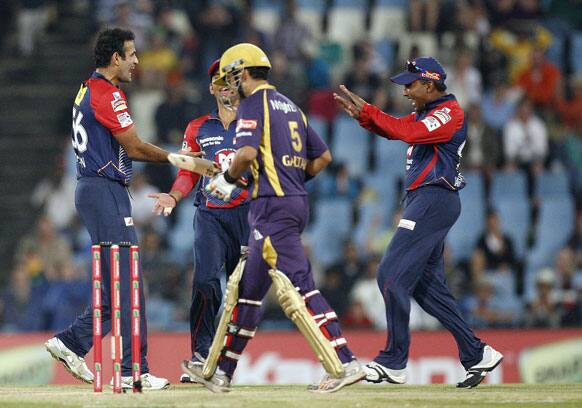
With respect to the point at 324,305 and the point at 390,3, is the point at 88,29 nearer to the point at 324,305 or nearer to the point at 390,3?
the point at 390,3

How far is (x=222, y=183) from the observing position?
8.52 m

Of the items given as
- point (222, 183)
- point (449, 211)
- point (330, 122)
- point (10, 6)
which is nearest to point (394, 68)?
point (330, 122)

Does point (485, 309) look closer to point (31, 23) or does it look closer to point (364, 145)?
point (364, 145)

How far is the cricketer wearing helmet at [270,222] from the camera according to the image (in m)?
8.37

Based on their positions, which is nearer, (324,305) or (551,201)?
(324,305)

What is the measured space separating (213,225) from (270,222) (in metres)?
1.47

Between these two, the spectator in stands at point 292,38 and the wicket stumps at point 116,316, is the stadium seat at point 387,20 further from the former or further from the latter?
the wicket stumps at point 116,316

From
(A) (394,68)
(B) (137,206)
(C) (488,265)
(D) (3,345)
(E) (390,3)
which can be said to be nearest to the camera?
(D) (3,345)

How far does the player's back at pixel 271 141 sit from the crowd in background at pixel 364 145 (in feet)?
19.3

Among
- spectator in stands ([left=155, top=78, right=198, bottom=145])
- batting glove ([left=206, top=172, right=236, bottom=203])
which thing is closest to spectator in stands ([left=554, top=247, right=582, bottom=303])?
spectator in stands ([left=155, top=78, right=198, bottom=145])

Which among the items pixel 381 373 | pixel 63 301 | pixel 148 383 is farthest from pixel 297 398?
pixel 63 301

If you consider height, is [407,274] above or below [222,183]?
below

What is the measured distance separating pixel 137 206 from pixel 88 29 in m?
4.19

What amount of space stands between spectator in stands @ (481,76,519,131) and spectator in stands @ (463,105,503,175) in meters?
0.31
